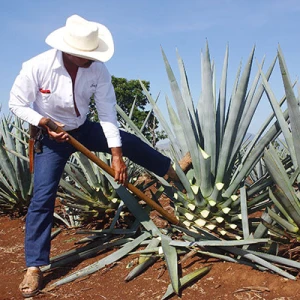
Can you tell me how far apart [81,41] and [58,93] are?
0.32 metres

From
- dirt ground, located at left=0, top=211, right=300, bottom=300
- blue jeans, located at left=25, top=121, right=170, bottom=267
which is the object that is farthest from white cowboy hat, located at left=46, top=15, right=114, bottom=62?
dirt ground, located at left=0, top=211, right=300, bottom=300

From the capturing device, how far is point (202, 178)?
2520 mm

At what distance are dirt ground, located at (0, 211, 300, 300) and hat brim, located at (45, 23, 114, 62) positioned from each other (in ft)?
3.91

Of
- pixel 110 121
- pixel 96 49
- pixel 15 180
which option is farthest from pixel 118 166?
pixel 15 180

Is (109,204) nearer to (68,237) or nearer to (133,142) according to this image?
(68,237)

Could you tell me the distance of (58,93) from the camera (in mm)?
2551

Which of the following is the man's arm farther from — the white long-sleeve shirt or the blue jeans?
the blue jeans

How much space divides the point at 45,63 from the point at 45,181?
26.8 inches

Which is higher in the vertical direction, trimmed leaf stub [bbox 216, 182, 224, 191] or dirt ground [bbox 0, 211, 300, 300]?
trimmed leaf stub [bbox 216, 182, 224, 191]

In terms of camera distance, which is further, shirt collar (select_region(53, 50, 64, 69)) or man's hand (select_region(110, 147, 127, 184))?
man's hand (select_region(110, 147, 127, 184))

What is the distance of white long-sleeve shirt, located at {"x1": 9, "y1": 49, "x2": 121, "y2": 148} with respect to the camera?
2.50 metres

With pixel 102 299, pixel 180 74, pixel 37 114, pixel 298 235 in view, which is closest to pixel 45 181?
pixel 37 114

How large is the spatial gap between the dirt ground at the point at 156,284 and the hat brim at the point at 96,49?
1190 millimetres

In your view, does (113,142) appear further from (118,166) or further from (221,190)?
(221,190)
